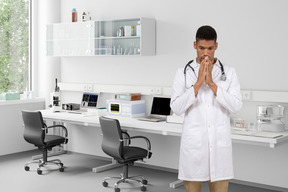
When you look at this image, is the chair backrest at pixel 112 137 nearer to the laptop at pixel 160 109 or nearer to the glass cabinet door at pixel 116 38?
the laptop at pixel 160 109

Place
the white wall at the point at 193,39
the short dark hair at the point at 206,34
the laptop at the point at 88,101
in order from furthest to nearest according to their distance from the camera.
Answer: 1. the laptop at the point at 88,101
2. the white wall at the point at 193,39
3. the short dark hair at the point at 206,34

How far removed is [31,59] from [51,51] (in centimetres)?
70

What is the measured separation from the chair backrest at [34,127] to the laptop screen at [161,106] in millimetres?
1492

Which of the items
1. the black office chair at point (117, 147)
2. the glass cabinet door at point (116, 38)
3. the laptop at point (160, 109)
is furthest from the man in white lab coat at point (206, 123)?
the glass cabinet door at point (116, 38)

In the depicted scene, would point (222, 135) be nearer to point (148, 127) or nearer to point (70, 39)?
point (148, 127)

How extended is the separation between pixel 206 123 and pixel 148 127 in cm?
243

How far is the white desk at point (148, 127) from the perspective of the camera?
160 inches

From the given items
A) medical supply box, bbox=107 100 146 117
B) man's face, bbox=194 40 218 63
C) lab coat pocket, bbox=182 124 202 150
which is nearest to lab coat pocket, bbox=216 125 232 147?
lab coat pocket, bbox=182 124 202 150

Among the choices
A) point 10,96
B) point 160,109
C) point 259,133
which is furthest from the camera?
point 10,96

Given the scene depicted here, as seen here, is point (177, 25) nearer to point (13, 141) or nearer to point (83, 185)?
point (83, 185)

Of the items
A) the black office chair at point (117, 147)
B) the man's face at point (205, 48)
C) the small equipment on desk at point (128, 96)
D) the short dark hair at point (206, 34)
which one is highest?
the short dark hair at point (206, 34)

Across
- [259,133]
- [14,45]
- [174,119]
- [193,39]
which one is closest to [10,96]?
[14,45]

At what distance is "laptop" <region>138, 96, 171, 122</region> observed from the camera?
5.39 metres

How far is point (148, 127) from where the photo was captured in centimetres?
482
